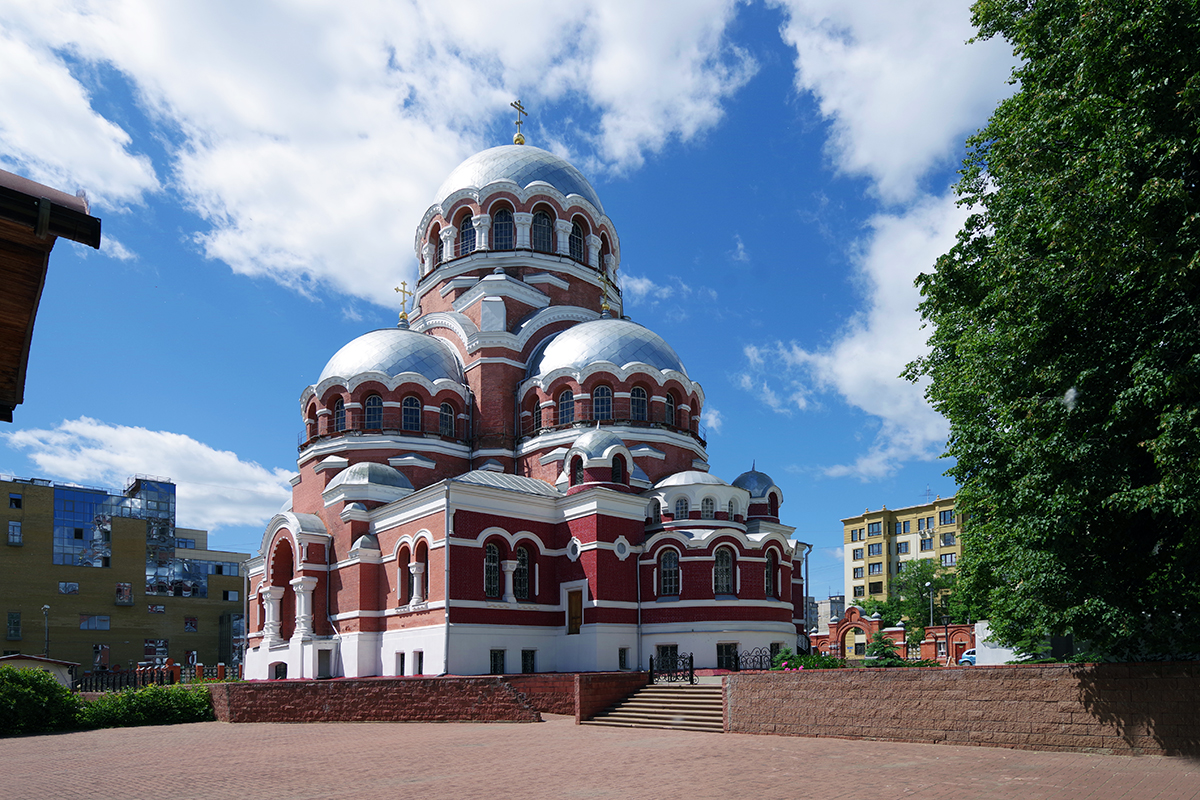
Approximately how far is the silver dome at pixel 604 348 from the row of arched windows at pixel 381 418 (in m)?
3.61

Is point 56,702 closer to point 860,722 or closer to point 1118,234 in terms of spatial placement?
point 860,722

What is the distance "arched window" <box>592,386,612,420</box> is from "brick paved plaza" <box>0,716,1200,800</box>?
15.4 metres

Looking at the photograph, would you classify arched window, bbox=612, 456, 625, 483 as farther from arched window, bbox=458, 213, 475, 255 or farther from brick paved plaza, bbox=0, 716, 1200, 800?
brick paved plaza, bbox=0, 716, 1200, 800

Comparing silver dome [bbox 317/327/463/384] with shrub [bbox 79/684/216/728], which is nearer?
shrub [bbox 79/684/216/728]

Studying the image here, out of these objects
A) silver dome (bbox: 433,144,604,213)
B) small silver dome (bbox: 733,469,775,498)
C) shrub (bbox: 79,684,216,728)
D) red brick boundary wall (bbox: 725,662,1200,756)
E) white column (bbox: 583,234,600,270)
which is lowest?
shrub (bbox: 79,684,216,728)

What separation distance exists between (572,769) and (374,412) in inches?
880

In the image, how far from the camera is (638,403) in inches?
1271

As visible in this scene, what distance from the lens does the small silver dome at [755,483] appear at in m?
32.4

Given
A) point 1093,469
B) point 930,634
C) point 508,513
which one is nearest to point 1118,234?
point 1093,469

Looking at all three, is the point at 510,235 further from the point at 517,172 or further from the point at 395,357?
the point at 395,357

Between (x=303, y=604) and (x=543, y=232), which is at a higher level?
(x=543, y=232)

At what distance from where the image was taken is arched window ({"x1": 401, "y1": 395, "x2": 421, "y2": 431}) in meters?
32.7

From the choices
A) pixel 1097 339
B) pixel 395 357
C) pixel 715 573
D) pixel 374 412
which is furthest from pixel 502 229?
pixel 1097 339

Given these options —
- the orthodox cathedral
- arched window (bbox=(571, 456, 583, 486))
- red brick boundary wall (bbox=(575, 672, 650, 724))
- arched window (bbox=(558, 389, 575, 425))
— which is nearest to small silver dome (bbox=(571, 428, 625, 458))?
the orthodox cathedral
